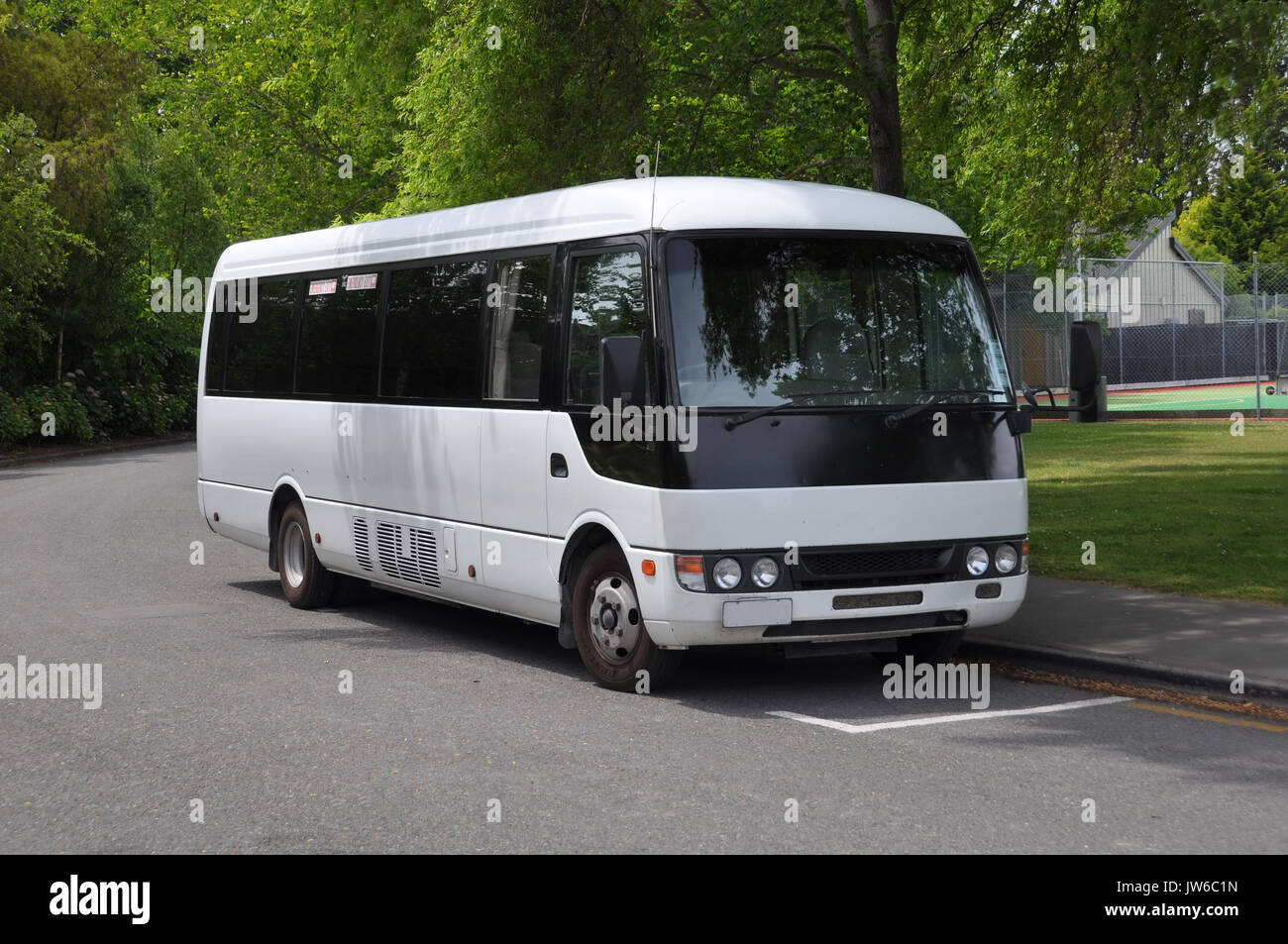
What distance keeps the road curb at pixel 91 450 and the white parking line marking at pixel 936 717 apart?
1176 inches

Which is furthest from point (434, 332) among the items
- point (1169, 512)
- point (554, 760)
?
point (1169, 512)

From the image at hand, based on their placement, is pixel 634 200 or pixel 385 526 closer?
pixel 634 200

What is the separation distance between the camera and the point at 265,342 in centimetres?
1344

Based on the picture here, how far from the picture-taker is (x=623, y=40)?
15812 mm

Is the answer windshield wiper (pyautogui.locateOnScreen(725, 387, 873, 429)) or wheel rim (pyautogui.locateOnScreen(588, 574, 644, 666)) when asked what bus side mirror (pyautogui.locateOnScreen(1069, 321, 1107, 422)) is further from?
wheel rim (pyautogui.locateOnScreen(588, 574, 644, 666))

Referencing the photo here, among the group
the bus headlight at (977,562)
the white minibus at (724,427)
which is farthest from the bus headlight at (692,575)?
the bus headlight at (977,562)

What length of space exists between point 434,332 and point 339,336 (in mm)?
1559

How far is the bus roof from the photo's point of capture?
28.9 ft

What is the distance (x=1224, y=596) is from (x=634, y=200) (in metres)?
5.47
